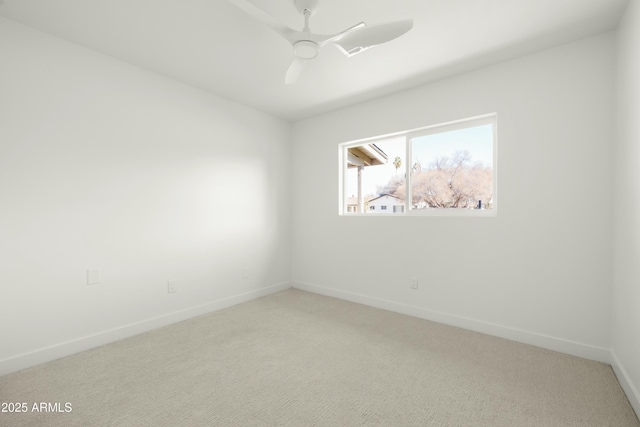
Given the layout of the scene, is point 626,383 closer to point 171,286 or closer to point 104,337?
point 171,286

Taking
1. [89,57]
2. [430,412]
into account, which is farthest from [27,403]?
[89,57]

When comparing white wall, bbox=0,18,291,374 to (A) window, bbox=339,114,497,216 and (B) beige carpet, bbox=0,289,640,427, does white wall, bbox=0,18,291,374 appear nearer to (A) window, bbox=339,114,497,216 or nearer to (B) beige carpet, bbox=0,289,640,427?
(B) beige carpet, bbox=0,289,640,427

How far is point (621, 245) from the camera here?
190 cm

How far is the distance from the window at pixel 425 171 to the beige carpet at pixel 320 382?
4.26 ft

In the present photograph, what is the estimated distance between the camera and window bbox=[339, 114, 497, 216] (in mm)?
2758

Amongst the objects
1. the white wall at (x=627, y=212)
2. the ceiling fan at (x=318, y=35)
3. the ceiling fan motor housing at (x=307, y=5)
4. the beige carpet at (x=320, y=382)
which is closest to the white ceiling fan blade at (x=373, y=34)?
the ceiling fan at (x=318, y=35)

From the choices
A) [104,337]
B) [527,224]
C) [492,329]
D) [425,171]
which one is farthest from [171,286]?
[527,224]

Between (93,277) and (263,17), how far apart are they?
2.40m

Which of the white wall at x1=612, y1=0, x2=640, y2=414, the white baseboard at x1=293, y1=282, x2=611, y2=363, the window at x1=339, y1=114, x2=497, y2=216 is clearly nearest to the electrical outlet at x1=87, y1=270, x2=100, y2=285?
the white baseboard at x1=293, y1=282, x2=611, y2=363

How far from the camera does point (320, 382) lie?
1.88m

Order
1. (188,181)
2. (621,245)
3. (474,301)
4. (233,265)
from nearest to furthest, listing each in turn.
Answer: (621,245), (474,301), (188,181), (233,265)

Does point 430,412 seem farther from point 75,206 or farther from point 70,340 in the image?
point 75,206

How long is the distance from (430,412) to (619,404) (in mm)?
1131

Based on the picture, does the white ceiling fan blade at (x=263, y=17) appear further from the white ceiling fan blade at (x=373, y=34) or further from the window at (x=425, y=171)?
the window at (x=425, y=171)
